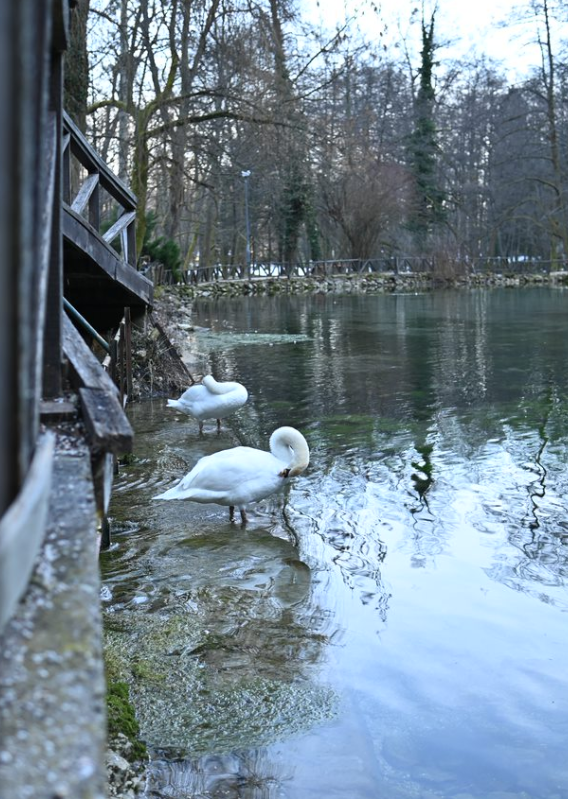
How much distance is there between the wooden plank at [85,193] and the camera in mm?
7920

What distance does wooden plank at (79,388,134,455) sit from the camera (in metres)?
2.80

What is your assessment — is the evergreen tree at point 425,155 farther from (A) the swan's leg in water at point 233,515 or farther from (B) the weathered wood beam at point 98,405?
(B) the weathered wood beam at point 98,405

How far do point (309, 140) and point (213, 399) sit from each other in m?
10.3

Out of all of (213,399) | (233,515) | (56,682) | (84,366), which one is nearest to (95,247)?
(213,399)

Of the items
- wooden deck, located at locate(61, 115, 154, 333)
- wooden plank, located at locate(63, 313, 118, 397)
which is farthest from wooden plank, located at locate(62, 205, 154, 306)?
wooden plank, located at locate(63, 313, 118, 397)

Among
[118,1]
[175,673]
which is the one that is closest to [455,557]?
[175,673]

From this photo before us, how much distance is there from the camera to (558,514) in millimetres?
7336

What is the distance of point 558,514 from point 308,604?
2.56 meters

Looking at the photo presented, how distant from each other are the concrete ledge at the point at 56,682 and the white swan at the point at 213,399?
728 cm

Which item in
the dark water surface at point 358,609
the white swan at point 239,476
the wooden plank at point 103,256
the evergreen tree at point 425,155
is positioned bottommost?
the dark water surface at point 358,609

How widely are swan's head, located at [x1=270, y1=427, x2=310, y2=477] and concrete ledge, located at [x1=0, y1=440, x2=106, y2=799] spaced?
4.98 m

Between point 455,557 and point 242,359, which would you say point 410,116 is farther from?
point 455,557

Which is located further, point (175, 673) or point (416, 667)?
point (416, 667)

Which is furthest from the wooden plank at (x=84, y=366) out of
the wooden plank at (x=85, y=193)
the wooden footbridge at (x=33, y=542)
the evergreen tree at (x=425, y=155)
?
the evergreen tree at (x=425, y=155)
